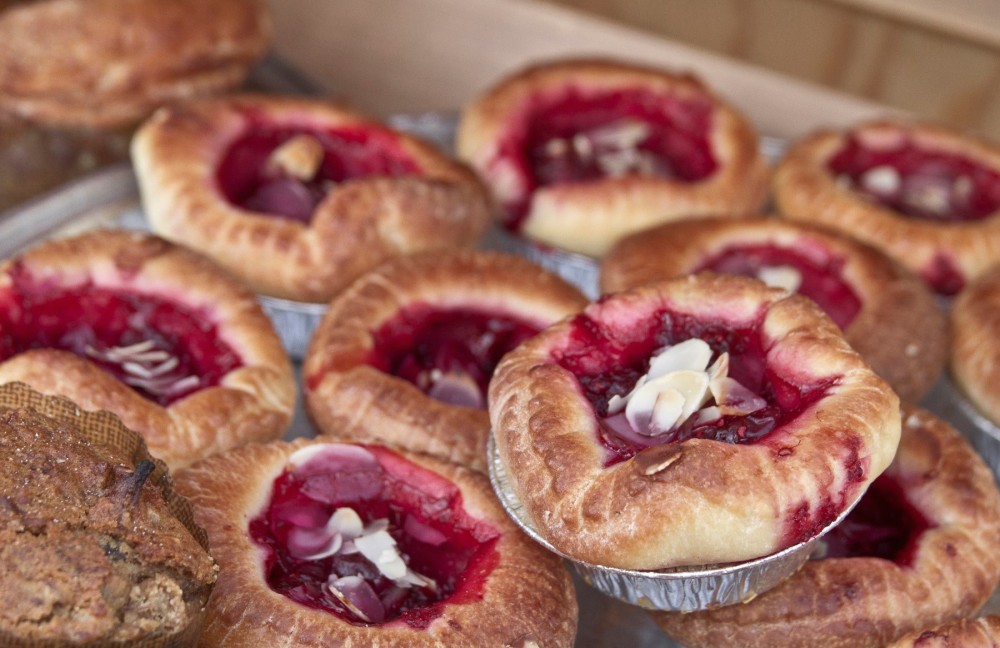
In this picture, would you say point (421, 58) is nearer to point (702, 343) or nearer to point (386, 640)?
point (702, 343)

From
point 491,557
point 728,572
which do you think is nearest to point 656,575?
point 728,572

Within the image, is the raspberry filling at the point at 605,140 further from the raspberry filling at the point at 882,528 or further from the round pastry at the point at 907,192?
the raspberry filling at the point at 882,528

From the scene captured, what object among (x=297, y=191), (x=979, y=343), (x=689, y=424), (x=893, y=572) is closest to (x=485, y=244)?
(x=297, y=191)

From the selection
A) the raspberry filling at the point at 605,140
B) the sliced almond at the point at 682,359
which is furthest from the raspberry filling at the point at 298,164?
the sliced almond at the point at 682,359

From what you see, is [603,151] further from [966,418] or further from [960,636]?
[960,636]

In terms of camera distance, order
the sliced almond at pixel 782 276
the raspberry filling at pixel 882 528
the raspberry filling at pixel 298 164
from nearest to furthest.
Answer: the raspberry filling at pixel 882 528 < the sliced almond at pixel 782 276 < the raspberry filling at pixel 298 164

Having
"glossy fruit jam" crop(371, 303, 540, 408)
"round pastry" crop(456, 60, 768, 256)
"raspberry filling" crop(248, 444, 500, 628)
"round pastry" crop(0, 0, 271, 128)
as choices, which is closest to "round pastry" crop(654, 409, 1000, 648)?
"raspberry filling" crop(248, 444, 500, 628)
